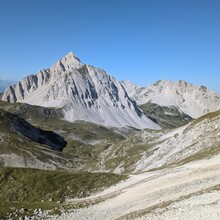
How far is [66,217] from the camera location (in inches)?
1729

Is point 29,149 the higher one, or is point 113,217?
point 29,149

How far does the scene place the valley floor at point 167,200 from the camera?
2971cm

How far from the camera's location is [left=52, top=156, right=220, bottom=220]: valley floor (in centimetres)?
2971

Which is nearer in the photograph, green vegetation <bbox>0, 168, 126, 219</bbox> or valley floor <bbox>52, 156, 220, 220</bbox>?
valley floor <bbox>52, 156, 220, 220</bbox>

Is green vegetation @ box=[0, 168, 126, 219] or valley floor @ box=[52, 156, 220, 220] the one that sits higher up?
green vegetation @ box=[0, 168, 126, 219]

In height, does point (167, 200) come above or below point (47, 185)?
below

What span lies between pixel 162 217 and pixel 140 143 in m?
116

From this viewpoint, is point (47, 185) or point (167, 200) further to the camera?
point (47, 185)

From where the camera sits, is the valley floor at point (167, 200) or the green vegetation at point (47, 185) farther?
the green vegetation at point (47, 185)

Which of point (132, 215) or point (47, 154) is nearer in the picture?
point (132, 215)

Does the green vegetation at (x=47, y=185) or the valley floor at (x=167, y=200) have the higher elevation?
the green vegetation at (x=47, y=185)

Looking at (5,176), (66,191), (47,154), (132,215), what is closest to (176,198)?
(132,215)

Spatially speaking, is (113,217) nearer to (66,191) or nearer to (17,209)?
(17,209)

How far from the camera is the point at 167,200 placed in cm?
3762
